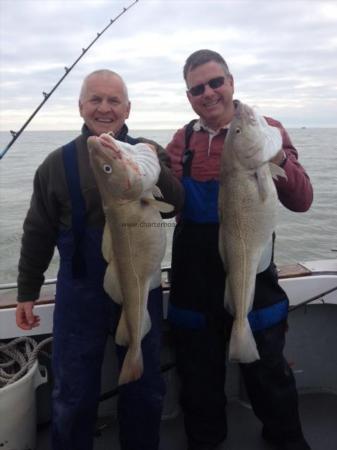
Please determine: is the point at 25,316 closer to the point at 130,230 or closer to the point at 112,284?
the point at 112,284

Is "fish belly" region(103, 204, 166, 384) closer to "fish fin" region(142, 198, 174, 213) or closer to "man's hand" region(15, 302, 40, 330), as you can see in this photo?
"fish fin" region(142, 198, 174, 213)

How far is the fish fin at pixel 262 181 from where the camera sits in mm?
2436

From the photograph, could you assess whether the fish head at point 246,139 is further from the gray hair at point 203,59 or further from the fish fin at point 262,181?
the gray hair at point 203,59

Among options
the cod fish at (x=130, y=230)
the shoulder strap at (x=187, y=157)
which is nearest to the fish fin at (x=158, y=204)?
the cod fish at (x=130, y=230)

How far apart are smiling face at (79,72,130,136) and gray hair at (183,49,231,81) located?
0.44 m

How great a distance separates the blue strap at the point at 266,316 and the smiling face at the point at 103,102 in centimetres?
139

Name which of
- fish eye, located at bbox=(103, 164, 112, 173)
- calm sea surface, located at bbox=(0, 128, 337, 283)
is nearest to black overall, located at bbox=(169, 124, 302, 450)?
fish eye, located at bbox=(103, 164, 112, 173)

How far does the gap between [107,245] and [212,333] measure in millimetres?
1003

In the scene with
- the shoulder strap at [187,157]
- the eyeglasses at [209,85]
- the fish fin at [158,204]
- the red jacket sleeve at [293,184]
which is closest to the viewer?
the fish fin at [158,204]

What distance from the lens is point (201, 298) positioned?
2906 millimetres

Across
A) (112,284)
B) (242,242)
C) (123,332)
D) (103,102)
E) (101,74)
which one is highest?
(101,74)

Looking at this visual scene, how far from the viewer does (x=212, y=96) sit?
278 centimetres

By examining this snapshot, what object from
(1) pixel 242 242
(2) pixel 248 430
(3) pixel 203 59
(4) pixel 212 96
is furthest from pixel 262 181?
(2) pixel 248 430

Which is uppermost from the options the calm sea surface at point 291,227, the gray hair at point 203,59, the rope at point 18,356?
the gray hair at point 203,59
